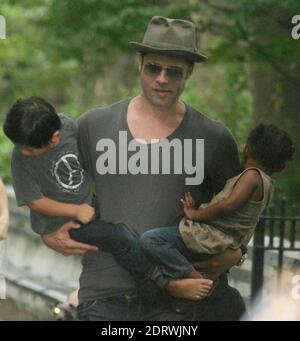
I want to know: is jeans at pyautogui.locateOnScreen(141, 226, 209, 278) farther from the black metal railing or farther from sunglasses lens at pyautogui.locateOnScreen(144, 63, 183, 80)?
the black metal railing

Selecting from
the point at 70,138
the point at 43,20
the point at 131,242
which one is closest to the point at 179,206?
the point at 131,242

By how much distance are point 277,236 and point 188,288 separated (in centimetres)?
179

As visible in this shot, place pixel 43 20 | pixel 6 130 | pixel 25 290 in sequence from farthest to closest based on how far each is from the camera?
pixel 43 20 → pixel 25 290 → pixel 6 130

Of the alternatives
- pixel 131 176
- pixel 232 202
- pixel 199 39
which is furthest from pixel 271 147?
pixel 199 39

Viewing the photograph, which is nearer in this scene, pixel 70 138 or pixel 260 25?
pixel 70 138

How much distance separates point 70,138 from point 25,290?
253 cm

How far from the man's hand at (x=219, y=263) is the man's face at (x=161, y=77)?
74cm

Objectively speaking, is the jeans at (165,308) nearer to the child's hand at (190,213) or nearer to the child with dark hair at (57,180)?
the child with dark hair at (57,180)

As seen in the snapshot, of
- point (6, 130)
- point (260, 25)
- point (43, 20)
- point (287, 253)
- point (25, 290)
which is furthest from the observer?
point (43, 20)

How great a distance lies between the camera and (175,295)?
17.2ft

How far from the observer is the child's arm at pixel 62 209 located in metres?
5.17

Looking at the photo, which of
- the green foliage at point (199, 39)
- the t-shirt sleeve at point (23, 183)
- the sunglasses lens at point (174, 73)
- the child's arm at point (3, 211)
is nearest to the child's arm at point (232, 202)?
the sunglasses lens at point (174, 73)
